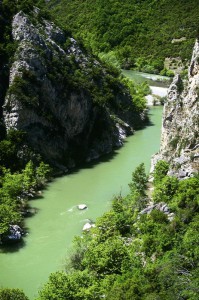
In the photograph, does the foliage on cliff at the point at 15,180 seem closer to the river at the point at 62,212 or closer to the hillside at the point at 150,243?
the river at the point at 62,212

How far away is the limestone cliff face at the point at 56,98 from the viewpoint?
56656 mm

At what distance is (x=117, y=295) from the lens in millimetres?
25734

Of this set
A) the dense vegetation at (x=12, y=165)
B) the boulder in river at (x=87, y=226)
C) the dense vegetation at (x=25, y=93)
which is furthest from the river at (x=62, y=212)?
the dense vegetation at (x=25, y=93)

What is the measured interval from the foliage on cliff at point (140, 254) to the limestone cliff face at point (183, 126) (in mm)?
3434

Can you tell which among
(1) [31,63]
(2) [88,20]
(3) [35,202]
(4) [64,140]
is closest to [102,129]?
(4) [64,140]

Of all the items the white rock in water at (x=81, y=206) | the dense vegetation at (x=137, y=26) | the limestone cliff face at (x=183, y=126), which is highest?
the dense vegetation at (x=137, y=26)

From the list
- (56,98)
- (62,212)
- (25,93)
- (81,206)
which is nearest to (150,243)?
(81,206)

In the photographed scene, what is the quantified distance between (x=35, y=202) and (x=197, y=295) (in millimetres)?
27710

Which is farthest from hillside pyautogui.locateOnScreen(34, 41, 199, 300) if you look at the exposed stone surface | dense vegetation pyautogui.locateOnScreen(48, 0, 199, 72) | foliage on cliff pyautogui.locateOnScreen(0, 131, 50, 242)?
dense vegetation pyautogui.locateOnScreen(48, 0, 199, 72)

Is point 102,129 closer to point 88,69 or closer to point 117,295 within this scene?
point 88,69

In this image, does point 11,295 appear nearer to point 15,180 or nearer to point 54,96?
point 15,180

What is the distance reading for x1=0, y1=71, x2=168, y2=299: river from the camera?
36.8 m

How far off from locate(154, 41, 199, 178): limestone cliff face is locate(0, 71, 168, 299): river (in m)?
6.45

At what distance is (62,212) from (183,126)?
17.7 meters
